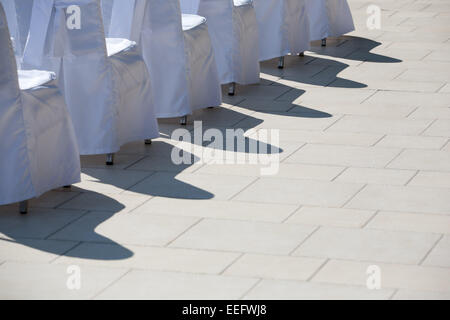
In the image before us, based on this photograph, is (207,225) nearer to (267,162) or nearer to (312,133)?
(267,162)

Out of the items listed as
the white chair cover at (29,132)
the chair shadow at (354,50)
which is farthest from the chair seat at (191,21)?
the chair shadow at (354,50)

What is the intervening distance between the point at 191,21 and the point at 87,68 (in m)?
1.20

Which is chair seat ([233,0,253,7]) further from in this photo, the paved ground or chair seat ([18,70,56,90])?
chair seat ([18,70,56,90])

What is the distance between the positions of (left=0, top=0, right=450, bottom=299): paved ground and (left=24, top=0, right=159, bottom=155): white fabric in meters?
0.21

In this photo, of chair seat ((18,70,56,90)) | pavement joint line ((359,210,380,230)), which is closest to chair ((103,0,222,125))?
chair seat ((18,70,56,90))

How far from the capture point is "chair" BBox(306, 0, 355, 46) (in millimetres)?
7906

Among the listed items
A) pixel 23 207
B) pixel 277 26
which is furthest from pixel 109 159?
pixel 277 26

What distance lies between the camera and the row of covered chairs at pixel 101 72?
4355 mm

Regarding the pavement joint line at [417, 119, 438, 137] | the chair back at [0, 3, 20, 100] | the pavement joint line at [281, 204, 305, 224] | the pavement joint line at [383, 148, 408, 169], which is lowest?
the pavement joint line at [417, 119, 438, 137]

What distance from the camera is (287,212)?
4.40 meters

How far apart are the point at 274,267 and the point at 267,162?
1.42m

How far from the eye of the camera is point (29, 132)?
172 inches

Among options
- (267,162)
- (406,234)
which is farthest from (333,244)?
(267,162)

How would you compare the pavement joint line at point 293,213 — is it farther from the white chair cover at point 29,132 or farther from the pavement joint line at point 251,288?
the white chair cover at point 29,132
